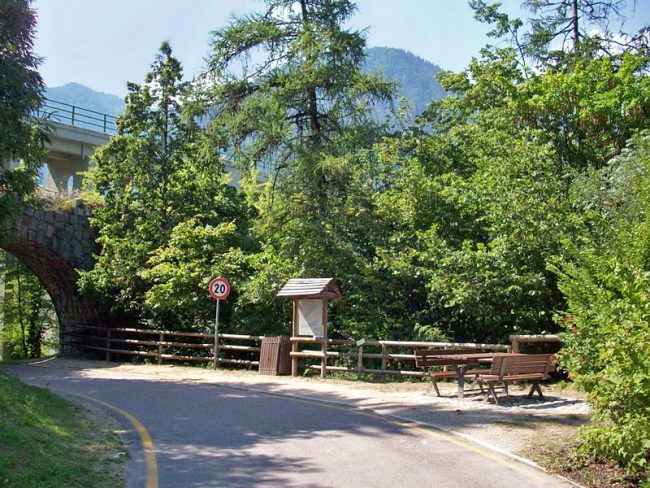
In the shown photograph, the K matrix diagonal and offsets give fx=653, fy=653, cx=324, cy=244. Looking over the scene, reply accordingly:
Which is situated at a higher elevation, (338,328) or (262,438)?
(338,328)

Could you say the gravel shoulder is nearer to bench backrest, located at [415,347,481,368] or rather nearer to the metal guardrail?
bench backrest, located at [415,347,481,368]

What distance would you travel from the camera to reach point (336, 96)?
21.4 m

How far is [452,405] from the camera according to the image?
11328mm

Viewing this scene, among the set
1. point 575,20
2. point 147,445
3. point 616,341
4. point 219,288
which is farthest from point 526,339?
point 575,20

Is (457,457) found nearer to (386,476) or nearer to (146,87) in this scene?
(386,476)

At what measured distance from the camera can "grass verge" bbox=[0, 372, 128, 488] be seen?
20.4 feet

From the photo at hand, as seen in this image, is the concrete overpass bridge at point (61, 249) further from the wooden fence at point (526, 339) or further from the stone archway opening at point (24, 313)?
the wooden fence at point (526, 339)

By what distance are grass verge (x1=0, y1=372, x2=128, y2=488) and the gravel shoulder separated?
14.6 ft

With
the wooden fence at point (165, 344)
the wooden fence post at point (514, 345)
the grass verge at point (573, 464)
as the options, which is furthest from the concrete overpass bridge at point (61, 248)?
the grass verge at point (573, 464)

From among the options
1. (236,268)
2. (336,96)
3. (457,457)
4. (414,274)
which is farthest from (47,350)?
(457,457)

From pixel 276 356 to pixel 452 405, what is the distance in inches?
269

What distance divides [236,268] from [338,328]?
412 cm

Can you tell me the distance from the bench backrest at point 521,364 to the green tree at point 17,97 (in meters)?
11.0

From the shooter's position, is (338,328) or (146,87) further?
(146,87)
